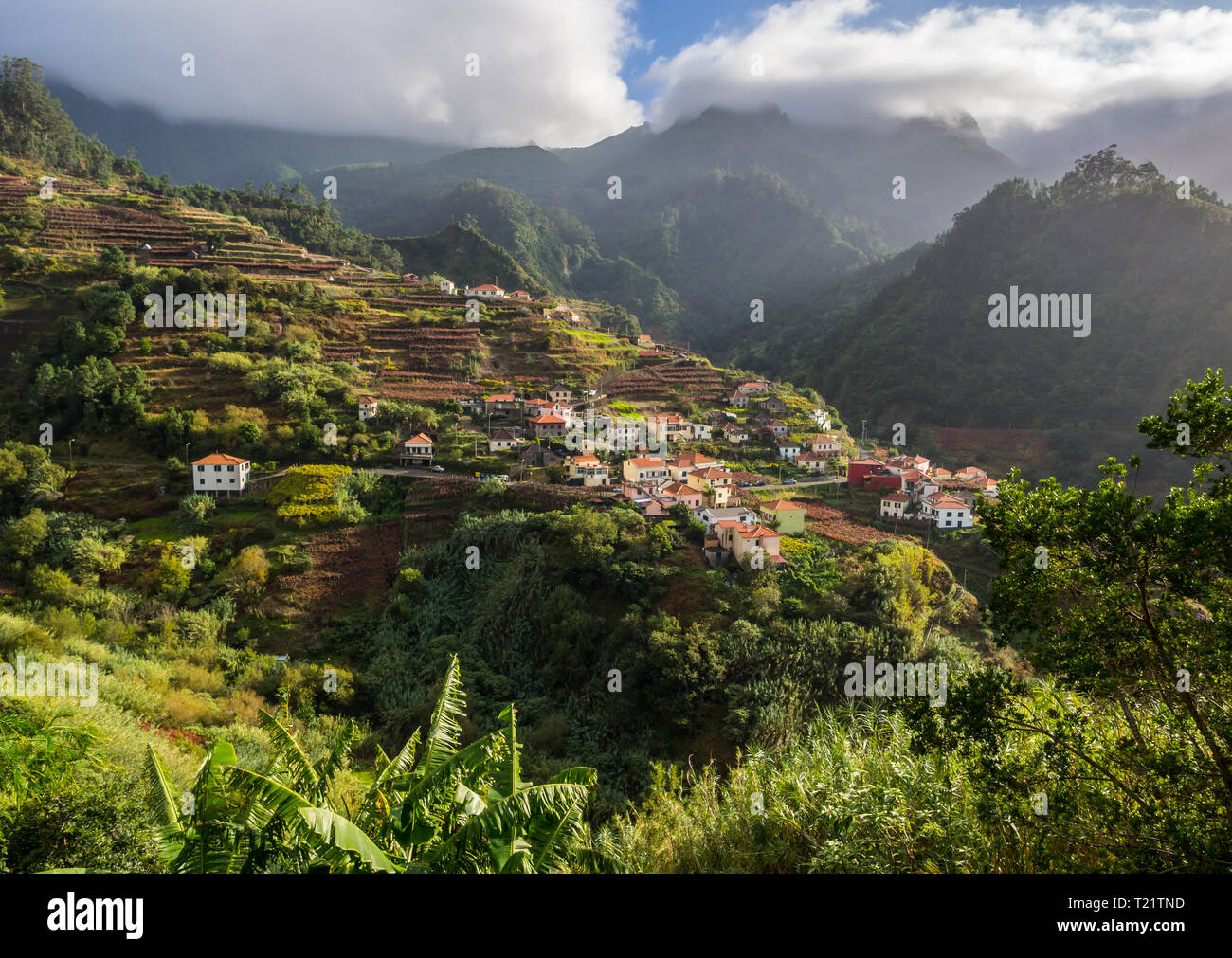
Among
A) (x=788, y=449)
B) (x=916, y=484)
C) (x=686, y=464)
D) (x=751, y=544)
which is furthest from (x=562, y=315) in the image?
(x=751, y=544)

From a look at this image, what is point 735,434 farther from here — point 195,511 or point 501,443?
point 195,511

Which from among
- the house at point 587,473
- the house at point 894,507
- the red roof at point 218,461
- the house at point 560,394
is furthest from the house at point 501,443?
the house at point 894,507

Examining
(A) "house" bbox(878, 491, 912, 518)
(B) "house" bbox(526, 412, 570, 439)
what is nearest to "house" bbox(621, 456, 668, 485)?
(B) "house" bbox(526, 412, 570, 439)

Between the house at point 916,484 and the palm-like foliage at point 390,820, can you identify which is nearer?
the palm-like foliage at point 390,820

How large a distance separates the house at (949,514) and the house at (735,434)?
33.6ft

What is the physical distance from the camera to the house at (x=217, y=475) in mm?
23562

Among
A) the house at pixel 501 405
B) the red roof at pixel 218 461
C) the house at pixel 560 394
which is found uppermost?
the house at pixel 560 394

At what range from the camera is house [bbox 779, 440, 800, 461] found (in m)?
30.8

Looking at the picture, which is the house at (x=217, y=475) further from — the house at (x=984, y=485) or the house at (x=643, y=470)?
the house at (x=984, y=485)

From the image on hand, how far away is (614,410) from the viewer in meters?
33.9

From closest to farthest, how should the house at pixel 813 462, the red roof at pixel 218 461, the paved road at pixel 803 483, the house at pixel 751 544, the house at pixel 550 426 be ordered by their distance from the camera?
the house at pixel 751 544, the red roof at pixel 218 461, the paved road at pixel 803 483, the house at pixel 550 426, the house at pixel 813 462

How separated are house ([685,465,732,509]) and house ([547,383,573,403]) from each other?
458 inches
